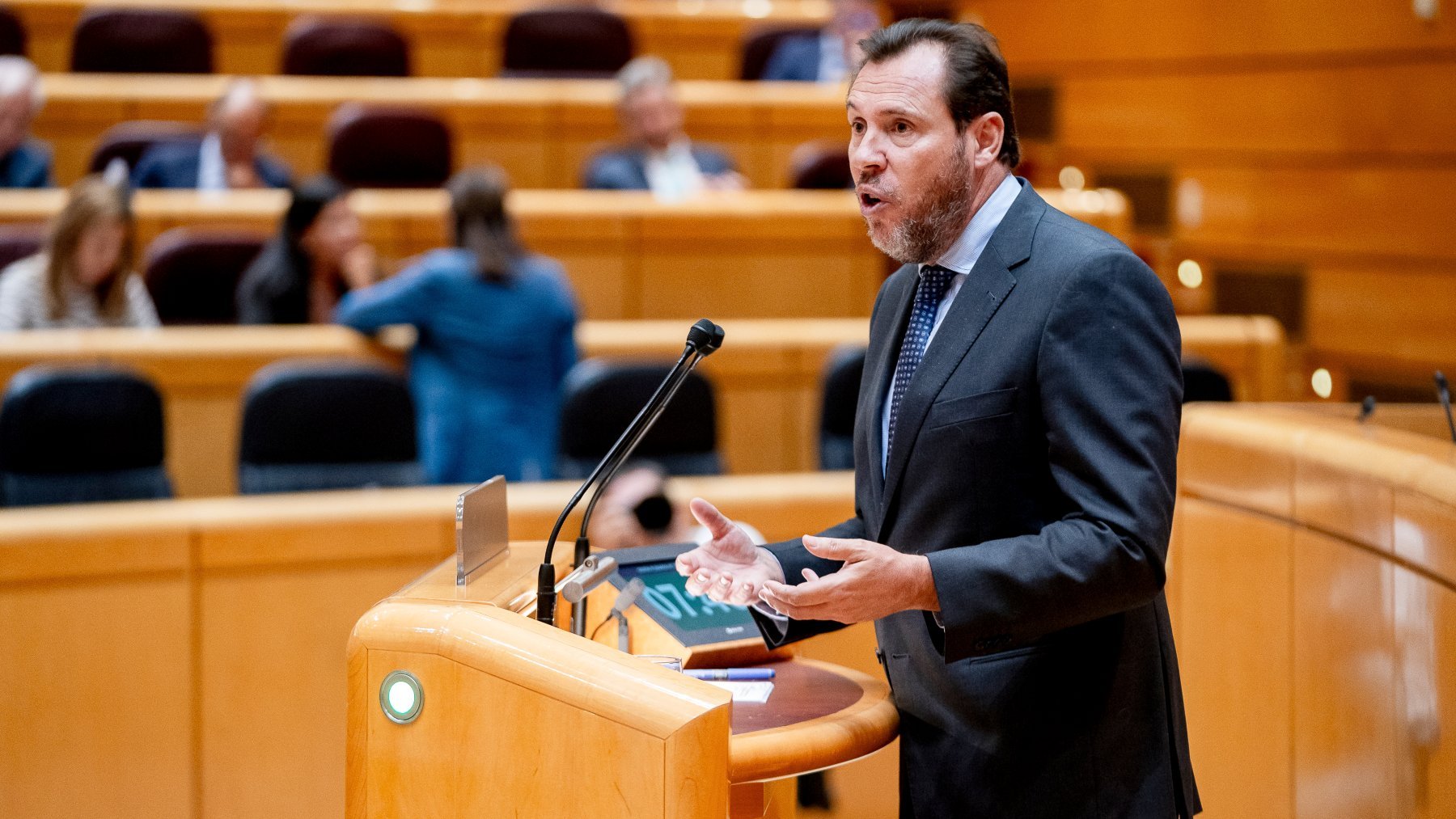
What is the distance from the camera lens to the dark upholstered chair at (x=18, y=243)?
152 inches

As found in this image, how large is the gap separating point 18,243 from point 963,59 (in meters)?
3.30

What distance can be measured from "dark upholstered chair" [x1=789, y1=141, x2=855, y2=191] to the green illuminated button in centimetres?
366

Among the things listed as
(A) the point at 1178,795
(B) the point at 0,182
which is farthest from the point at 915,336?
(B) the point at 0,182

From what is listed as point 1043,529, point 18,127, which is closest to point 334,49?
point 18,127

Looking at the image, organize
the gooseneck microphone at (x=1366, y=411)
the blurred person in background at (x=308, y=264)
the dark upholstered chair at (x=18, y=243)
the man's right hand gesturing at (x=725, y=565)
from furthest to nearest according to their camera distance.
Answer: the dark upholstered chair at (x=18, y=243) < the blurred person in background at (x=308, y=264) < the gooseneck microphone at (x=1366, y=411) < the man's right hand gesturing at (x=725, y=565)

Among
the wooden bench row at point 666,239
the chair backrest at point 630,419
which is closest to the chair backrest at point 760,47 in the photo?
the wooden bench row at point 666,239

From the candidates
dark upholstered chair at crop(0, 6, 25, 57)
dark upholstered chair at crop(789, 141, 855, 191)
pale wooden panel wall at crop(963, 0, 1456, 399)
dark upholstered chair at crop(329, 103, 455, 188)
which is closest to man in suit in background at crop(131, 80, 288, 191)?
dark upholstered chair at crop(329, 103, 455, 188)

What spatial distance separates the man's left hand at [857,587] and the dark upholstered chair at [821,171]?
3.67 meters

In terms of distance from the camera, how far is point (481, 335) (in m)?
3.30

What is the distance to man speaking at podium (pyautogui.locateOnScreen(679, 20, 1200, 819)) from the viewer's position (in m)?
1.14

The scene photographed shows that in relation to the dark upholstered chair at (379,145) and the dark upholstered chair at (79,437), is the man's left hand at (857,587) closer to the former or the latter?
the dark upholstered chair at (79,437)

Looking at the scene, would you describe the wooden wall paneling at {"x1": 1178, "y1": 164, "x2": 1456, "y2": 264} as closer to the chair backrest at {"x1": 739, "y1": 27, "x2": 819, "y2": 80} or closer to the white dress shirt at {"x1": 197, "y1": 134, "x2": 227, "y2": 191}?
the chair backrest at {"x1": 739, "y1": 27, "x2": 819, "y2": 80}

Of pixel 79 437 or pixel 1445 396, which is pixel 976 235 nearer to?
pixel 1445 396

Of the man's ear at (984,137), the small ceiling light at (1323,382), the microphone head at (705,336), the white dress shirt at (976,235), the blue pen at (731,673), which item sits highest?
the man's ear at (984,137)
